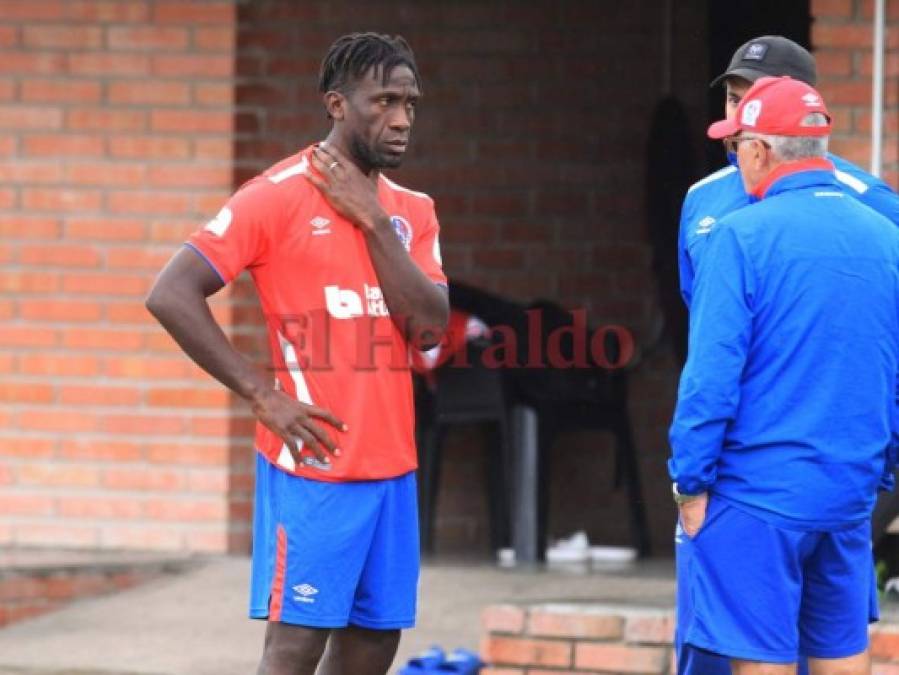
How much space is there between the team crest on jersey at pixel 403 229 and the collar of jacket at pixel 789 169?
2.93ft

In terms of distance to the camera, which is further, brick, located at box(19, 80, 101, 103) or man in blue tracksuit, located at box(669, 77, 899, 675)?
brick, located at box(19, 80, 101, 103)

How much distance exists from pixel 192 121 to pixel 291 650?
3645 mm

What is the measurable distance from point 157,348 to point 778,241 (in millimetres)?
4030

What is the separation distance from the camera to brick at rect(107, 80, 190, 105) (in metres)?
7.77

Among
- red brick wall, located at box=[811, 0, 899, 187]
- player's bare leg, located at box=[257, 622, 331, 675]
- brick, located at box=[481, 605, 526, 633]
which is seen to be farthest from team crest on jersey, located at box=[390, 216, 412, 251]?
red brick wall, located at box=[811, 0, 899, 187]

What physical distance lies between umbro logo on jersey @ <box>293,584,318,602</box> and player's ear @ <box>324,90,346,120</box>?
1.12 m

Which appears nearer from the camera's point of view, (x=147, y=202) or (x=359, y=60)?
(x=359, y=60)

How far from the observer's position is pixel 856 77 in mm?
6523

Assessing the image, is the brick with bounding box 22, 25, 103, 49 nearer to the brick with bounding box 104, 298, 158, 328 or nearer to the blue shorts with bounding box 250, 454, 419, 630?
the brick with bounding box 104, 298, 158, 328

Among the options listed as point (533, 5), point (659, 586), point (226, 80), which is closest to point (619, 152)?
point (533, 5)

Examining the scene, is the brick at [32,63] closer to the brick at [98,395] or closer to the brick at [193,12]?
the brick at [193,12]

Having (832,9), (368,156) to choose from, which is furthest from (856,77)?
(368,156)

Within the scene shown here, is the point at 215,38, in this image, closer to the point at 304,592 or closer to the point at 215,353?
the point at 215,353

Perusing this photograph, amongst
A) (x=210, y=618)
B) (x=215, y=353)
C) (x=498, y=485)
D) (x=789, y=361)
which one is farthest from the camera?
(x=498, y=485)
